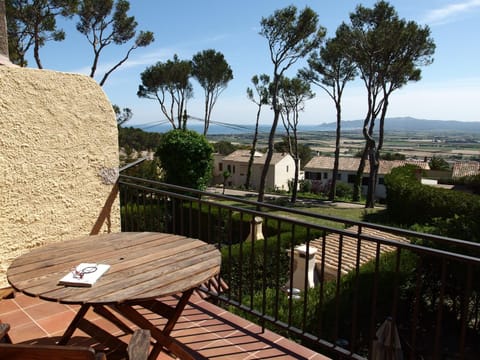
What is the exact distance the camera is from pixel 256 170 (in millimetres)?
42438

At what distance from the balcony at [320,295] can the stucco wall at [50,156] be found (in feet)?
1.22

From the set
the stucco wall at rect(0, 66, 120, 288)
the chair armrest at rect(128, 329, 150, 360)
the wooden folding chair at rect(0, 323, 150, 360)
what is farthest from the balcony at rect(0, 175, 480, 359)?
the wooden folding chair at rect(0, 323, 150, 360)

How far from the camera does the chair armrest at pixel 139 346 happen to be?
109 cm

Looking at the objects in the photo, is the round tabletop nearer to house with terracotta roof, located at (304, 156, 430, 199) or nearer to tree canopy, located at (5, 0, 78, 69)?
tree canopy, located at (5, 0, 78, 69)

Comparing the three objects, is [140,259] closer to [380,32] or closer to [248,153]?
[380,32]

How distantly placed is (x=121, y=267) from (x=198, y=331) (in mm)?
910

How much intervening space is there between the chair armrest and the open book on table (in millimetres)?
513

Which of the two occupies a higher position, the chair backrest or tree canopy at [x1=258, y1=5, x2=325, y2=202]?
tree canopy at [x1=258, y1=5, x2=325, y2=202]

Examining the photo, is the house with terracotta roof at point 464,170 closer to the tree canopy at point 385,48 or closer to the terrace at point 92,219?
the tree canopy at point 385,48

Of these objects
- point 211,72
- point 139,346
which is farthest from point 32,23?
point 139,346

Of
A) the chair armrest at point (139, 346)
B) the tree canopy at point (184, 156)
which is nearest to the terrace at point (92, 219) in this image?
the chair armrest at point (139, 346)

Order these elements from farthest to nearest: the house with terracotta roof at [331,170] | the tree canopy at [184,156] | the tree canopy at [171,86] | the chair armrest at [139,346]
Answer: the house with terracotta roof at [331,170] → the tree canopy at [171,86] → the tree canopy at [184,156] → the chair armrest at [139,346]

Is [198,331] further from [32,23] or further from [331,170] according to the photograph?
[331,170]

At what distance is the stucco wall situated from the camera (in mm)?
2783
